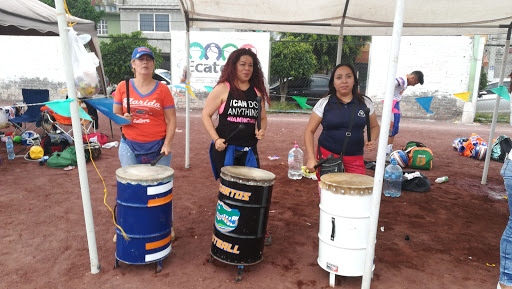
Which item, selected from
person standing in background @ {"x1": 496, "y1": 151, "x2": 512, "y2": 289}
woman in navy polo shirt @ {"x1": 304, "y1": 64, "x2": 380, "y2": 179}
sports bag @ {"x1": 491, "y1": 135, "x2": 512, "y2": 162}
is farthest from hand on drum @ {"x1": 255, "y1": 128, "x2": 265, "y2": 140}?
sports bag @ {"x1": 491, "y1": 135, "x2": 512, "y2": 162}

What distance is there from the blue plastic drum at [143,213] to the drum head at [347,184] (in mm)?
1280

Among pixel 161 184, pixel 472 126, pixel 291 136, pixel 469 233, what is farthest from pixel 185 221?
pixel 472 126

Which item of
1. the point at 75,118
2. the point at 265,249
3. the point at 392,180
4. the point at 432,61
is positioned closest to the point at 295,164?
the point at 392,180

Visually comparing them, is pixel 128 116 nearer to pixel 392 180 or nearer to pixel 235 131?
pixel 235 131

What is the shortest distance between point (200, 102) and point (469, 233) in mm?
12340

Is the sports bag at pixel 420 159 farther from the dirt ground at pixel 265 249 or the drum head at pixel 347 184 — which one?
the drum head at pixel 347 184

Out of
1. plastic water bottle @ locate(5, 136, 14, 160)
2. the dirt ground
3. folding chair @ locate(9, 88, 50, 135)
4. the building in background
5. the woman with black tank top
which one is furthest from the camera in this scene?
the building in background

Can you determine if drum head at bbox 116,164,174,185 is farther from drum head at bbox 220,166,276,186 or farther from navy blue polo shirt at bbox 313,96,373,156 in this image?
navy blue polo shirt at bbox 313,96,373,156

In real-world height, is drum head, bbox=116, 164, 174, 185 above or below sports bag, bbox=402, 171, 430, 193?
above

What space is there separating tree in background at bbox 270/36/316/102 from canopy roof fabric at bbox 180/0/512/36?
8.93 m

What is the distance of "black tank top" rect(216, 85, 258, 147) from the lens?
10.4ft

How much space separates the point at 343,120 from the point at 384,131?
2.28ft

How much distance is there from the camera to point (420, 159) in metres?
6.68

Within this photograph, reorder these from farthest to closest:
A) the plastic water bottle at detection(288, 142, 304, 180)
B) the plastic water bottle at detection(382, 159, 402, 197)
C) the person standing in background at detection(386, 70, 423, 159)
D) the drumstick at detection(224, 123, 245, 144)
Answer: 1. the person standing in background at detection(386, 70, 423, 159)
2. the plastic water bottle at detection(288, 142, 304, 180)
3. the plastic water bottle at detection(382, 159, 402, 197)
4. the drumstick at detection(224, 123, 245, 144)
